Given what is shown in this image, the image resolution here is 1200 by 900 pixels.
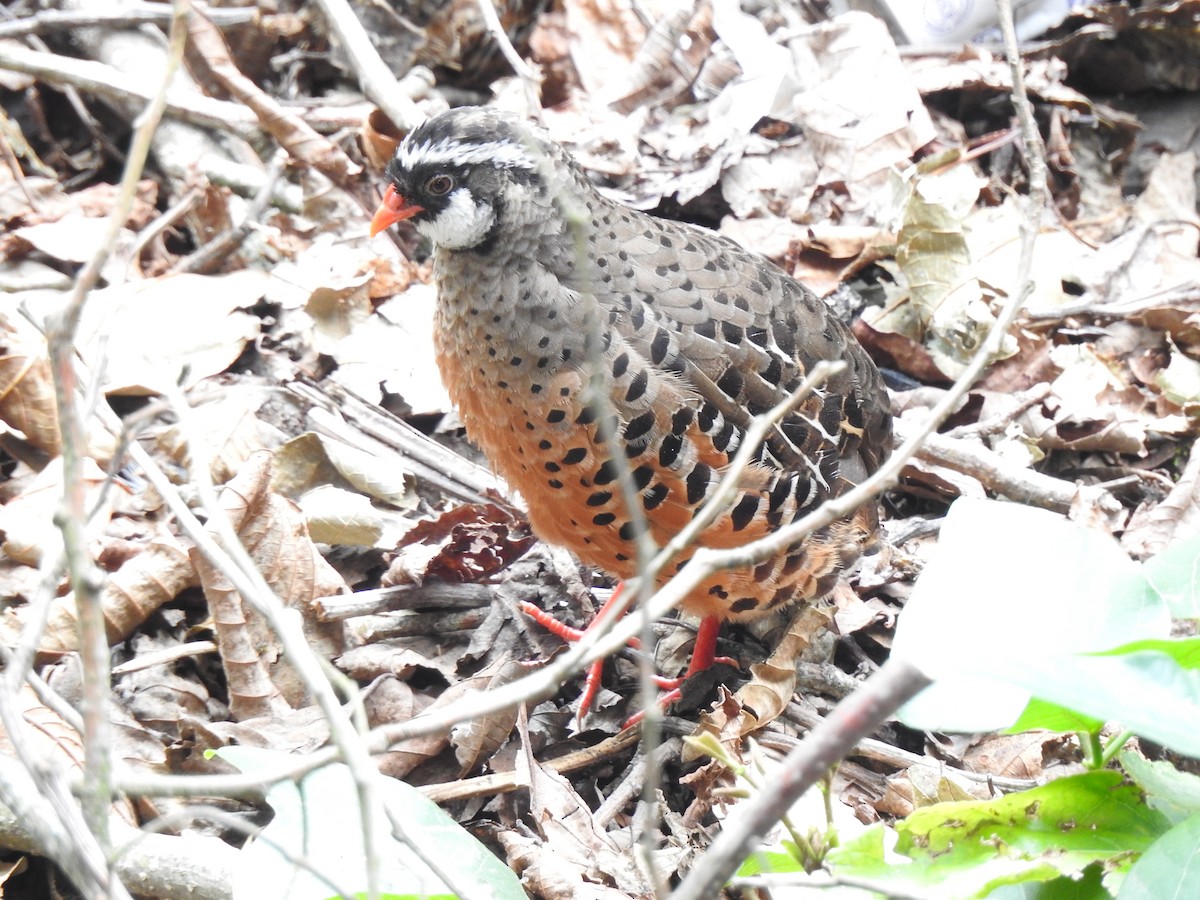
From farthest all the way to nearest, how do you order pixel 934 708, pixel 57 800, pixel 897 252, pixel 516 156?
pixel 897 252 → pixel 516 156 → pixel 934 708 → pixel 57 800

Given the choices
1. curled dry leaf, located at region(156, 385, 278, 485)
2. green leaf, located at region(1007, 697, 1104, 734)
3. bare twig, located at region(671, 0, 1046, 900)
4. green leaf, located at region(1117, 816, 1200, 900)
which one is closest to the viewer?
bare twig, located at region(671, 0, 1046, 900)

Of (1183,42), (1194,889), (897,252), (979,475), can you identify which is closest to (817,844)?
(1194,889)

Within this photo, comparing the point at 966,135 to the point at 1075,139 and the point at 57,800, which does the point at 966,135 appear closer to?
the point at 1075,139

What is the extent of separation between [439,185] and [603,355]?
2.26 feet

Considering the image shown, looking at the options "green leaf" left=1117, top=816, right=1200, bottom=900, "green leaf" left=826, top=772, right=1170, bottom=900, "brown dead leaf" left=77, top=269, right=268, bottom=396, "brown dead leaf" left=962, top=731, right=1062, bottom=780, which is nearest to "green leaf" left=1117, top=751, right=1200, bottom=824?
"green leaf" left=826, top=772, right=1170, bottom=900

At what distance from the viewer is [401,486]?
4152 millimetres

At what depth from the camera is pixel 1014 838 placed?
2494mm

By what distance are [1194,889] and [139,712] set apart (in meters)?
2.81

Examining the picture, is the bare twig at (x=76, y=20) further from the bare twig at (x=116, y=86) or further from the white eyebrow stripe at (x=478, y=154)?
the white eyebrow stripe at (x=478, y=154)

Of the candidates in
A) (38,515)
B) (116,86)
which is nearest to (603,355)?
(38,515)

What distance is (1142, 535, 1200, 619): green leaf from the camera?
2600 mm

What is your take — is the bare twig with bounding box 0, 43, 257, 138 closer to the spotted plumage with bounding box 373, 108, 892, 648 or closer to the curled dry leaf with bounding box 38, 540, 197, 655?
the spotted plumage with bounding box 373, 108, 892, 648

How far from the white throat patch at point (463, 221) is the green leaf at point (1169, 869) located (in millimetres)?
2237

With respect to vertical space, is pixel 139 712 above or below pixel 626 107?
below
